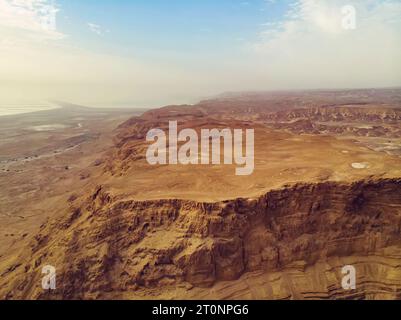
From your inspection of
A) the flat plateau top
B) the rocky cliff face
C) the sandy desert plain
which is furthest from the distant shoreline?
the rocky cliff face

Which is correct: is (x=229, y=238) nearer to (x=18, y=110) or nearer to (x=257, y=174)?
(x=257, y=174)

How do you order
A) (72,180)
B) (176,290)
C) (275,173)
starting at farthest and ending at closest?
1. (72,180)
2. (275,173)
3. (176,290)

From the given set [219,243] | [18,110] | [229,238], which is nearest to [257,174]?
[229,238]

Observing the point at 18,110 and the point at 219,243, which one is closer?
the point at 219,243

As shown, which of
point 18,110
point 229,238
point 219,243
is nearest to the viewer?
point 219,243

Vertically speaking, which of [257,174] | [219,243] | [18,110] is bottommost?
[219,243]

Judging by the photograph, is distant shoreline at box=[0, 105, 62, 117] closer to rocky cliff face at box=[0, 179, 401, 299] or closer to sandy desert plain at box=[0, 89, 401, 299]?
sandy desert plain at box=[0, 89, 401, 299]

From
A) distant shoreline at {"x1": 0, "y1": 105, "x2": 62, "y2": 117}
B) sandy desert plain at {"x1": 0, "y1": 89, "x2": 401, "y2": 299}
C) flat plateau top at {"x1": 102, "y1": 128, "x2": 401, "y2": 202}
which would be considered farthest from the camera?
distant shoreline at {"x1": 0, "y1": 105, "x2": 62, "y2": 117}
